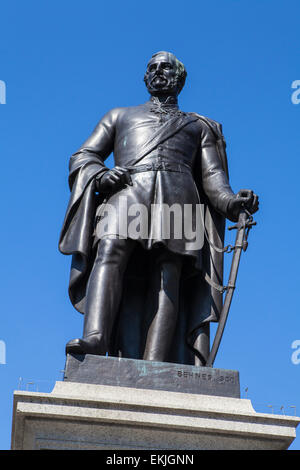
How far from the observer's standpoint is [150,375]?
28.0 feet

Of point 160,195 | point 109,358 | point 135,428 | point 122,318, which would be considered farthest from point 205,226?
point 135,428

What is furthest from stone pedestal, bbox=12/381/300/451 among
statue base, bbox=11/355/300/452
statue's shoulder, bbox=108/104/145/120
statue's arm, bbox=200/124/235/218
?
statue's shoulder, bbox=108/104/145/120

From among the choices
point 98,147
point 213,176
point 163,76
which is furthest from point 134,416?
point 163,76

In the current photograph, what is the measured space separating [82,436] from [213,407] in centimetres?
138

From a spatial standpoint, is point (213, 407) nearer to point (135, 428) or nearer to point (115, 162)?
point (135, 428)

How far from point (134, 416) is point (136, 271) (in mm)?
2520

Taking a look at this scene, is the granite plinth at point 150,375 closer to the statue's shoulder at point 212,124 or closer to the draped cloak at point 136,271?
the draped cloak at point 136,271

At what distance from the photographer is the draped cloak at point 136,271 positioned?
9711 mm

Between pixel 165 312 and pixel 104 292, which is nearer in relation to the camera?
pixel 104 292

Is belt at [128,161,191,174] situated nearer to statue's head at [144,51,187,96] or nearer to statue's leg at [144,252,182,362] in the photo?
statue's leg at [144,252,182,362]

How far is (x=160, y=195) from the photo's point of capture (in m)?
9.88

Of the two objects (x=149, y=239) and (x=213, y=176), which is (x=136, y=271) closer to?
(x=149, y=239)

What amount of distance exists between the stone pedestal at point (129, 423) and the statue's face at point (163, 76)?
14.3ft

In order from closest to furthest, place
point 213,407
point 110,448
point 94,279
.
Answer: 1. point 110,448
2. point 213,407
3. point 94,279
